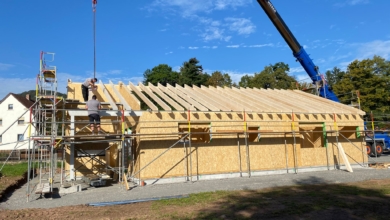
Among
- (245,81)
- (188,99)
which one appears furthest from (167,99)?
(245,81)

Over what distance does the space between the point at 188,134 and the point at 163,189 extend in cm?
234

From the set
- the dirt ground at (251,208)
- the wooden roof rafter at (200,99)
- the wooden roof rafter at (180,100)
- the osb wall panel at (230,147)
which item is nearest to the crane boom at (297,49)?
the osb wall panel at (230,147)

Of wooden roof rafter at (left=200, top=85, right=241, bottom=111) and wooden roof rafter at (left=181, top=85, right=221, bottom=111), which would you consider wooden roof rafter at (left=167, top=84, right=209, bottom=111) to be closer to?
wooden roof rafter at (left=181, top=85, right=221, bottom=111)

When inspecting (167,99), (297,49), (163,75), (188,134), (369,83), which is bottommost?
(188,134)

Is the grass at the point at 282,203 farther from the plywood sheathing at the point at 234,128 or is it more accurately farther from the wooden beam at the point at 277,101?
the wooden beam at the point at 277,101

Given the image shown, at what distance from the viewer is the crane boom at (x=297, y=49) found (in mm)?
16203

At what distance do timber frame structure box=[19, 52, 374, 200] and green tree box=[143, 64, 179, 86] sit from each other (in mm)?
27818

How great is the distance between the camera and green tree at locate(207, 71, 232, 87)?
43156 mm

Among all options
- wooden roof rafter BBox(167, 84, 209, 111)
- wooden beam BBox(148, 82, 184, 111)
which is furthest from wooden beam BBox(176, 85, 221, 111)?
wooden beam BBox(148, 82, 184, 111)

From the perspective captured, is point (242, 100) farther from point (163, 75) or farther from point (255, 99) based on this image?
point (163, 75)

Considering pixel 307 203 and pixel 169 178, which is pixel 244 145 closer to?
pixel 169 178

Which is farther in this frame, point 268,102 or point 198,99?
point 268,102

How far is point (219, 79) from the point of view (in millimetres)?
43500

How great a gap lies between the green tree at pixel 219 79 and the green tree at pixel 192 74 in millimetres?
886
